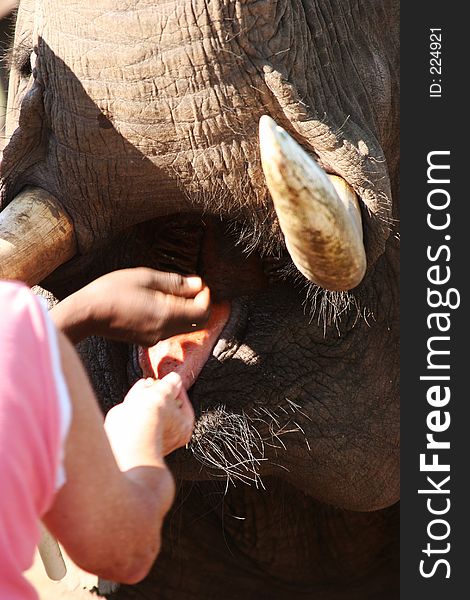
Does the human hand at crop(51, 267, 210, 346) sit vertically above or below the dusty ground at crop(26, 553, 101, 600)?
above

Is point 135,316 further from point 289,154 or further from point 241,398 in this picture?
point 241,398

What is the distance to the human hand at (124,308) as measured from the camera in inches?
85.6

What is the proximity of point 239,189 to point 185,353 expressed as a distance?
1.34 feet

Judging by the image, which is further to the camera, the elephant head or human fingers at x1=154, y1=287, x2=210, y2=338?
the elephant head

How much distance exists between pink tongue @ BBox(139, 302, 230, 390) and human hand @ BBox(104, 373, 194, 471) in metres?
0.68

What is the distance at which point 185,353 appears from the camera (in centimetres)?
272

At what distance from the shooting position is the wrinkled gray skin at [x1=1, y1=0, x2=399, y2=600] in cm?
238

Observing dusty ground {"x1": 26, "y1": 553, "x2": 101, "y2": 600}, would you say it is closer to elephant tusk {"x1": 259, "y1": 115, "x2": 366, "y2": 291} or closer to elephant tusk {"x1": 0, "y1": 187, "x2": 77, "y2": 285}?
elephant tusk {"x1": 0, "y1": 187, "x2": 77, "y2": 285}

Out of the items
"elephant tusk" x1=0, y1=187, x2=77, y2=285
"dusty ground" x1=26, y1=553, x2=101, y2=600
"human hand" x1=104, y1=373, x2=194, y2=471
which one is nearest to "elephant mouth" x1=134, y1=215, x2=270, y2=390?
"elephant tusk" x1=0, y1=187, x2=77, y2=285

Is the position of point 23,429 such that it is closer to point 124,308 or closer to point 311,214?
point 124,308

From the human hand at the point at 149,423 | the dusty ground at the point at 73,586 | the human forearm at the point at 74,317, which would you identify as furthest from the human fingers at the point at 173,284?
the dusty ground at the point at 73,586

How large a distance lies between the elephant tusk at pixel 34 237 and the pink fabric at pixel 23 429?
2.94ft

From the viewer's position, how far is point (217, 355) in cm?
276

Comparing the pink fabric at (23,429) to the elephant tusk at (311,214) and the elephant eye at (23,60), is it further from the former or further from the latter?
the elephant eye at (23,60)
